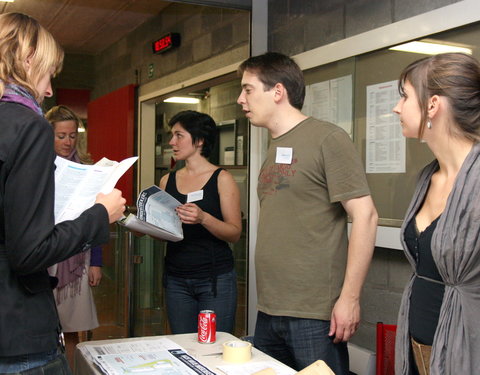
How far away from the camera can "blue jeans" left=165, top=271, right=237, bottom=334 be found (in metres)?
2.61

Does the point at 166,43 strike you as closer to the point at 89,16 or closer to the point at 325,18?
the point at 89,16

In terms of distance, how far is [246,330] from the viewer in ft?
12.8

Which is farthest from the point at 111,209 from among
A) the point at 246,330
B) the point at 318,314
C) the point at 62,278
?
the point at 246,330

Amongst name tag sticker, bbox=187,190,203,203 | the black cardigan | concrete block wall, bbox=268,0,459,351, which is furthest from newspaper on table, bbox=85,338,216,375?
concrete block wall, bbox=268,0,459,351

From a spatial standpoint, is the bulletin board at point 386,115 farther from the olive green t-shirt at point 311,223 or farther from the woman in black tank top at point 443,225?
the woman in black tank top at point 443,225

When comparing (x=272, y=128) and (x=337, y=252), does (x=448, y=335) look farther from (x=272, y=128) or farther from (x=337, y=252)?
(x=272, y=128)

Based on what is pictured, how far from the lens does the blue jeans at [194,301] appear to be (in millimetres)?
2607

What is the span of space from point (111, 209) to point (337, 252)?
877mm

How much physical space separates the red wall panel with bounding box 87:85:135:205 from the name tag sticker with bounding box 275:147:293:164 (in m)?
4.06

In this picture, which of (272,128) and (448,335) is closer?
(448,335)

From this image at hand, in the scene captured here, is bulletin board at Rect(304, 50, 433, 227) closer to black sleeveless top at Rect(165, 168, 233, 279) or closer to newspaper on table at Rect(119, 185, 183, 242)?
black sleeveless top at Rect(165, 168, 233, 279)

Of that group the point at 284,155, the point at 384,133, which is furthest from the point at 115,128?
the point at 284,155

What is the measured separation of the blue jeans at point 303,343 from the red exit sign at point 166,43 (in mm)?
3615

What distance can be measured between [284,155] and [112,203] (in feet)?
2.68
